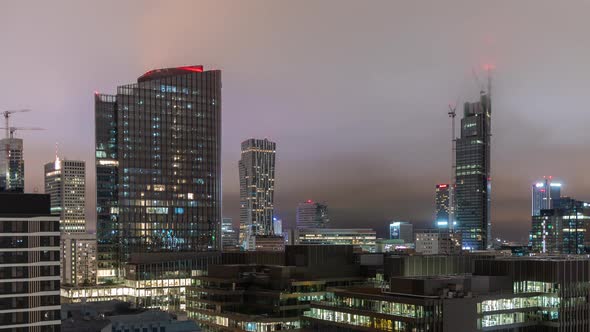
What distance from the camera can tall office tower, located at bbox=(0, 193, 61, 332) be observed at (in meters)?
108

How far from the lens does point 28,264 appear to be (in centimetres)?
11062

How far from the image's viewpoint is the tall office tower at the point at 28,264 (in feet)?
356

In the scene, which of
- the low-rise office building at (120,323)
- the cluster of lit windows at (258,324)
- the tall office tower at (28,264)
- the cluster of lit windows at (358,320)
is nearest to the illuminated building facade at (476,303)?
the cluster of lit windows at (358,320)

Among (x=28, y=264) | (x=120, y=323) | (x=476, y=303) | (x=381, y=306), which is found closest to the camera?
(x=28, y=264)

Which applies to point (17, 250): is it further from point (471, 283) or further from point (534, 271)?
point (534, 271)

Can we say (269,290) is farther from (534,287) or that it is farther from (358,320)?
(534,287)

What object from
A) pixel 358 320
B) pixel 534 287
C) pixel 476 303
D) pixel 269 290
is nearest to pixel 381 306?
pixel 358 320

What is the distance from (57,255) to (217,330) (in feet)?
248

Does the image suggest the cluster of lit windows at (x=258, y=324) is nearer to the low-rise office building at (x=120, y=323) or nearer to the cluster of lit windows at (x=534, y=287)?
the low-rise office building at (x=120, y=323)

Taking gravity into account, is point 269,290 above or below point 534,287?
below

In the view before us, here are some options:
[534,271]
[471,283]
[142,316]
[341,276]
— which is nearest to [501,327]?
[471,283]

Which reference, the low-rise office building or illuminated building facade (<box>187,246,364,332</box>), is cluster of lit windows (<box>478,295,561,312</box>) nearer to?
illuminated building facade (<box>187,246,364,332</box>)

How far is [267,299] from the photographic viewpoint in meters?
178

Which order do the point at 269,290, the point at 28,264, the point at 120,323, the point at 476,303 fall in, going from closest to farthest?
1. the point at 28,264
2. the point at 476,303
3. the point at 120,323
4. the point at 269,290
